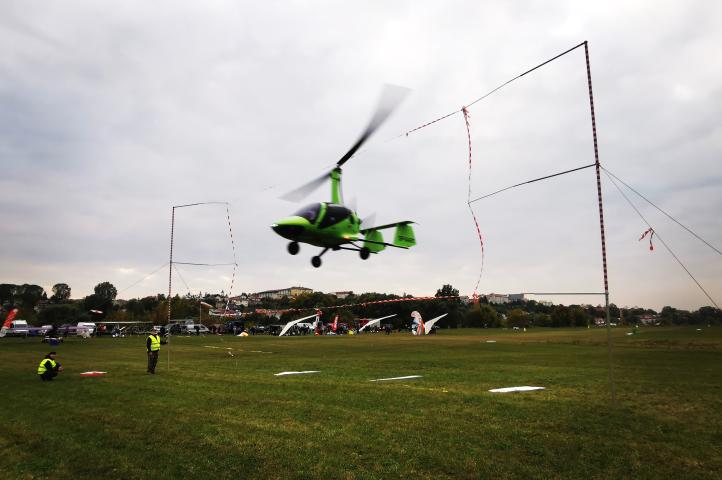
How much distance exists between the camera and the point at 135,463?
9.67 meters

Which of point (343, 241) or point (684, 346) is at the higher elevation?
point (343, 241)

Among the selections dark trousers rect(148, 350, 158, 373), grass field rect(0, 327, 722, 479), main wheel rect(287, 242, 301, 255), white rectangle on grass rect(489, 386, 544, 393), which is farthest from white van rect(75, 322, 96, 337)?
main wheel rect(287, 242, 301, 255)

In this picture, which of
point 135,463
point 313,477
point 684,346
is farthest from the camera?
point 684,346

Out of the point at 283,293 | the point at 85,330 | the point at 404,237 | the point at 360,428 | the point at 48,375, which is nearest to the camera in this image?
the point at 360,428

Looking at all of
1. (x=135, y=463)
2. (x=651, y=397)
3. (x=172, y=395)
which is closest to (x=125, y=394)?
(x=172, y=395)

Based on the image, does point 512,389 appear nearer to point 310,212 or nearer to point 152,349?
point 310,212

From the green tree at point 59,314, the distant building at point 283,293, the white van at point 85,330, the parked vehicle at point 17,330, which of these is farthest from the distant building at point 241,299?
the green tree at point 59,314

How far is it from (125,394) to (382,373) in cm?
1195

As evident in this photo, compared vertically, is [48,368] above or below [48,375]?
above

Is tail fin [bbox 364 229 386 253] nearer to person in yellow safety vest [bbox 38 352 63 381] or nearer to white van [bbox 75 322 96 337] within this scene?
person in yellow safety vest [bbox 38 352 63 381]

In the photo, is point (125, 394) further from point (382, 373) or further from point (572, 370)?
point (572, 370)

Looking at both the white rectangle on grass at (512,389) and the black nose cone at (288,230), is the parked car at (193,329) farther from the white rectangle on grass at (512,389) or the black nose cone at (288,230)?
the black nose cone at (288,230)

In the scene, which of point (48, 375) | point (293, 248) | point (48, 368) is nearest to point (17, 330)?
point (48, 375)

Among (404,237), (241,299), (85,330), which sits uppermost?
→ (404,237)
